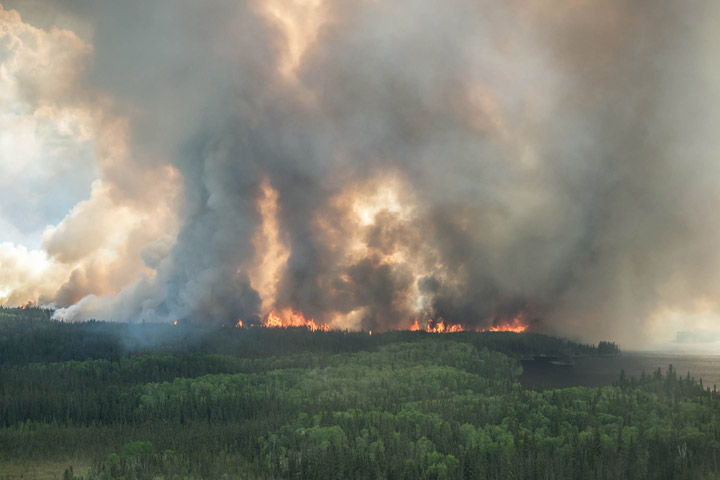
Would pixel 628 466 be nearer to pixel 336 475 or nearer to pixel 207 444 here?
pixel 336 475

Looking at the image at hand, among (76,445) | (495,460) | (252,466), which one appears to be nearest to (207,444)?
(252,466)

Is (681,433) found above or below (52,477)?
above

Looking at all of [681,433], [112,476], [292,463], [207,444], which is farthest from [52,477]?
[681,433]

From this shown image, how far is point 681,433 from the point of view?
195500 millimetres

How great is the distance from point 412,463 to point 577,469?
40.2m

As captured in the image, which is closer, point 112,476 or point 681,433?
point 112,476

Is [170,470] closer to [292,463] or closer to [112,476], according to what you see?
[112,476]

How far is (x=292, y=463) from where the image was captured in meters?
175

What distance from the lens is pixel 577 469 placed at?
172 metres

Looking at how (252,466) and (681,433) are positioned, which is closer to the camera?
(252,466)

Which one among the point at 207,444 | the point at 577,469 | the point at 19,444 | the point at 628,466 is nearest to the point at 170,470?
the point at 207,444

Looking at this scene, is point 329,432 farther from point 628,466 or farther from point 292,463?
point 628,466

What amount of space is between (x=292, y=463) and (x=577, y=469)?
69.8 metres

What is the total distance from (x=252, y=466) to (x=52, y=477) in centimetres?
4696
